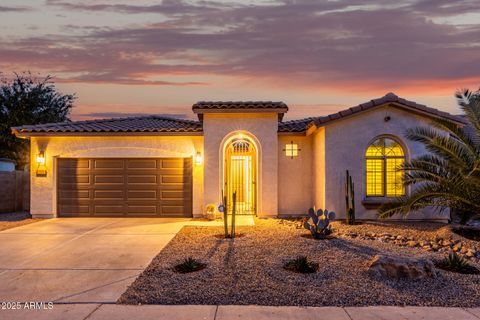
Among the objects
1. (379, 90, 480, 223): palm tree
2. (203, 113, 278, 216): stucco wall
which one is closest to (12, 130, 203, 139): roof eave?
(203, 113, 278, 216): stucco wall

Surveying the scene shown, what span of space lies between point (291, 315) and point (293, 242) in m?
4.10

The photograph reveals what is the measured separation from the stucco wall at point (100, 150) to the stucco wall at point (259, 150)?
0.47 meters

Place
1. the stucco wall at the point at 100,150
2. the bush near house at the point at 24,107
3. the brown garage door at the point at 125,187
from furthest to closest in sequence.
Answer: the bush near house at the point at 24,107 → the brown garage door at the point at 125,187 → the stucco wall at the point at 100,150

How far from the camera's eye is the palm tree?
10.4 metres

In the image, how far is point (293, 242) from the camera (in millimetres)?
9438

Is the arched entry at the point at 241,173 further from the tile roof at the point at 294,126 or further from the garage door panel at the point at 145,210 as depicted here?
the garage door panel at the point at 145,210

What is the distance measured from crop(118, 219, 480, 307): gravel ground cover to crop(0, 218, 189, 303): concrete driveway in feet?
1.67

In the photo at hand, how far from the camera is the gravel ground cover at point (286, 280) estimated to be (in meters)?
5.93

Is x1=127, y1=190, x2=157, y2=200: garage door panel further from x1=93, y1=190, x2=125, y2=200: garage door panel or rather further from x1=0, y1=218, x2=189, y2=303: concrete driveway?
x1=0, y1=218, x2=189, y2=303: concrete driveway

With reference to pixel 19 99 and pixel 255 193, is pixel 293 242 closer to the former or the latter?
pixel 255 193

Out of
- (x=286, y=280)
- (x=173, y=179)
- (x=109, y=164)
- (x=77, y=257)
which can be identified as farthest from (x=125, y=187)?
(x=286, y=280)

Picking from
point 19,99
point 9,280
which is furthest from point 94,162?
point 19,99

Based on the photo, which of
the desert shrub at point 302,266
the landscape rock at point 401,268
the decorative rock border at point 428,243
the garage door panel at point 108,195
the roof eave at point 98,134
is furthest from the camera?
the garage door panel at point 108,195

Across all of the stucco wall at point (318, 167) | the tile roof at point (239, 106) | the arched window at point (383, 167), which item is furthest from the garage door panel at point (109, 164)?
the arched window at point (383, 167)
